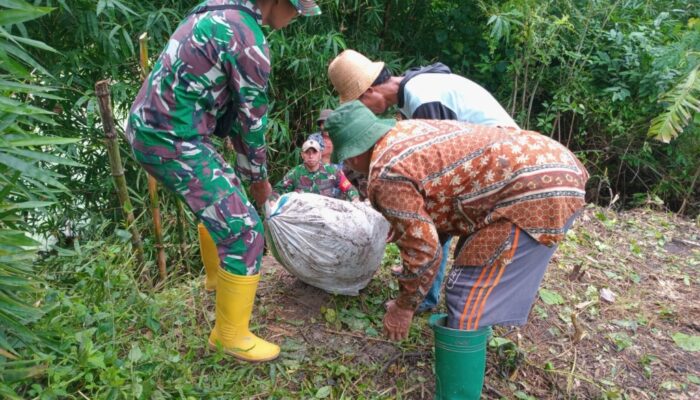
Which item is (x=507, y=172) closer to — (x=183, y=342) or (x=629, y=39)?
(x=183, y=342)

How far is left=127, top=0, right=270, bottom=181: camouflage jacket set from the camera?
1984mm

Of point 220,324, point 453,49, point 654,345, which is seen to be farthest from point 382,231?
point 453,49

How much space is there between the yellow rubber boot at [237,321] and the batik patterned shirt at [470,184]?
682 mm

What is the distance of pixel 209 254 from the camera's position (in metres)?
2.76

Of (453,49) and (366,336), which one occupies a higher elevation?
(453,49)

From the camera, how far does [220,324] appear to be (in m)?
2.34

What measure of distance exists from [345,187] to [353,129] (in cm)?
227

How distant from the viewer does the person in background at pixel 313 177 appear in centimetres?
412

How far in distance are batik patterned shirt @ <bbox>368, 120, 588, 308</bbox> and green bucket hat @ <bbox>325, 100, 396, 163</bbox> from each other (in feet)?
0.12

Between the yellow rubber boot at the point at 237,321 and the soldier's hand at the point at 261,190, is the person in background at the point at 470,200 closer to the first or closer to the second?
the soldier's hand at the point at 261,190

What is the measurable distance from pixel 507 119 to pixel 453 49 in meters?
3.14

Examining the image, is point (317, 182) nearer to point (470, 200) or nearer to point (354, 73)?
point (354, 73)

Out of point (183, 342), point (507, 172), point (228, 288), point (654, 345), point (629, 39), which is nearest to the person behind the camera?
point (507, 172)

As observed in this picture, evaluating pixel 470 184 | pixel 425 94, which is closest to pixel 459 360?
pixel 470 184
